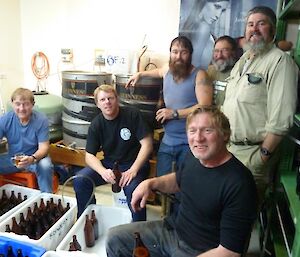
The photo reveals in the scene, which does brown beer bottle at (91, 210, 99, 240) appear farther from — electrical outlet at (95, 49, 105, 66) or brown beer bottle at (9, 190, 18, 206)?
electrical outlet at (95, 49, 105, 66)

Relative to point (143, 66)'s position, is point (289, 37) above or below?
above

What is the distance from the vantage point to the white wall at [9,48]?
3.20 m

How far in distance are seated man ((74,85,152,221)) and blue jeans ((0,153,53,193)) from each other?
0.38 metres

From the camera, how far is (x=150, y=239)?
1425 millimetres

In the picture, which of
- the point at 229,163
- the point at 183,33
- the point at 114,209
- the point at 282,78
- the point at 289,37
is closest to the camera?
the point at 229,163

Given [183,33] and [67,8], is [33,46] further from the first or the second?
[183,33]

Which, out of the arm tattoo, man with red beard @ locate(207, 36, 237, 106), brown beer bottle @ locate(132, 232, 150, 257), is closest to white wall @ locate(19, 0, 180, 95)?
man with red beard @ locate(207, 36, 237, 106)

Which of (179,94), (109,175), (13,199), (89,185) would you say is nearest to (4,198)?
(13,199)

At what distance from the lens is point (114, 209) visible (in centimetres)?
202

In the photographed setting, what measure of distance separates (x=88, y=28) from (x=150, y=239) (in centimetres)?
248

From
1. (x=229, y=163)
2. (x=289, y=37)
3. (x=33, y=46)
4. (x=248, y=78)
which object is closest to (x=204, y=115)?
(x=229, y=163)

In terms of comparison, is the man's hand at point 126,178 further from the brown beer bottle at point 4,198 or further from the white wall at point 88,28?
the white wall at point 88,28

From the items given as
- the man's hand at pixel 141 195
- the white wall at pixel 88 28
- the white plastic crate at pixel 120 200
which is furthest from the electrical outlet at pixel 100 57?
the man's hand at pixel 141 195

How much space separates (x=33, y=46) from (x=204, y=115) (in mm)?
2888
